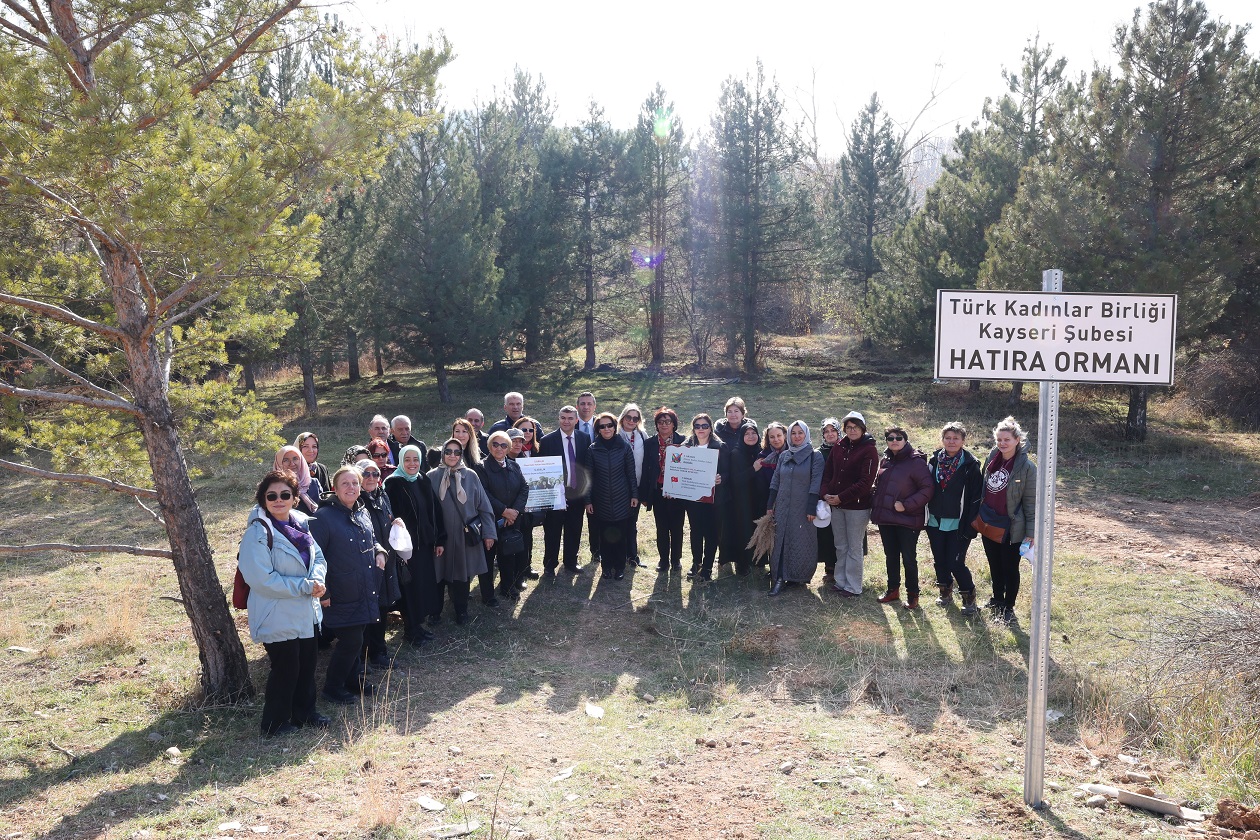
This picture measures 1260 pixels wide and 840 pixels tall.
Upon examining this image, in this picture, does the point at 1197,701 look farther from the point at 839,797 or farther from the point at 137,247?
the point at 137,247

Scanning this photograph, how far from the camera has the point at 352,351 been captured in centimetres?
2784

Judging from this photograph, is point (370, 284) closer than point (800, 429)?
No

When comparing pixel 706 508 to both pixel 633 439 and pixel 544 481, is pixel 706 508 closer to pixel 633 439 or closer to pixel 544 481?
pixel 633 439

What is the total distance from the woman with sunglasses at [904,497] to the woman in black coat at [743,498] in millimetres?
1414

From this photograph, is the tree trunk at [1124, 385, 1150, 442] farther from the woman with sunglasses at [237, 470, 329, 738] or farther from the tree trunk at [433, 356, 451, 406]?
the woman with sunglasses at [237, 470, 329, 738]

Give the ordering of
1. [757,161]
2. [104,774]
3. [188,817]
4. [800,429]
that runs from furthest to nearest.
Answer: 1. [757,161]
2. [800,429]
3. [104,774]
4. [188,817]

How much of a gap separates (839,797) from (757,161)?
2604 centimetres

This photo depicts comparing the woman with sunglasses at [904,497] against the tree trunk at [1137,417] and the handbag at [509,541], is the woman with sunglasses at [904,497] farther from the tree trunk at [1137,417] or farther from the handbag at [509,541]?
the tree trunk at [1137,417]

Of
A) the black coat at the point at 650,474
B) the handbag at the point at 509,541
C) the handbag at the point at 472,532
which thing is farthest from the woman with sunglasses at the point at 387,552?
the black coat at the point at 650,474

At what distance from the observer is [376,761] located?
5.25m

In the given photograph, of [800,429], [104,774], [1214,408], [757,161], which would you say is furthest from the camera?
[757,161]

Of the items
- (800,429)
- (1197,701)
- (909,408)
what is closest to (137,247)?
(800,429)

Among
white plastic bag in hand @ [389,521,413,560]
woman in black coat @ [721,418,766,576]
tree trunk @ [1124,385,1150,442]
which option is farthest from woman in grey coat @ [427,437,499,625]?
tree trunk @ [1124,385,1150,442]

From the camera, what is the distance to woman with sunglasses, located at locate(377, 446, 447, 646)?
7352 mm
